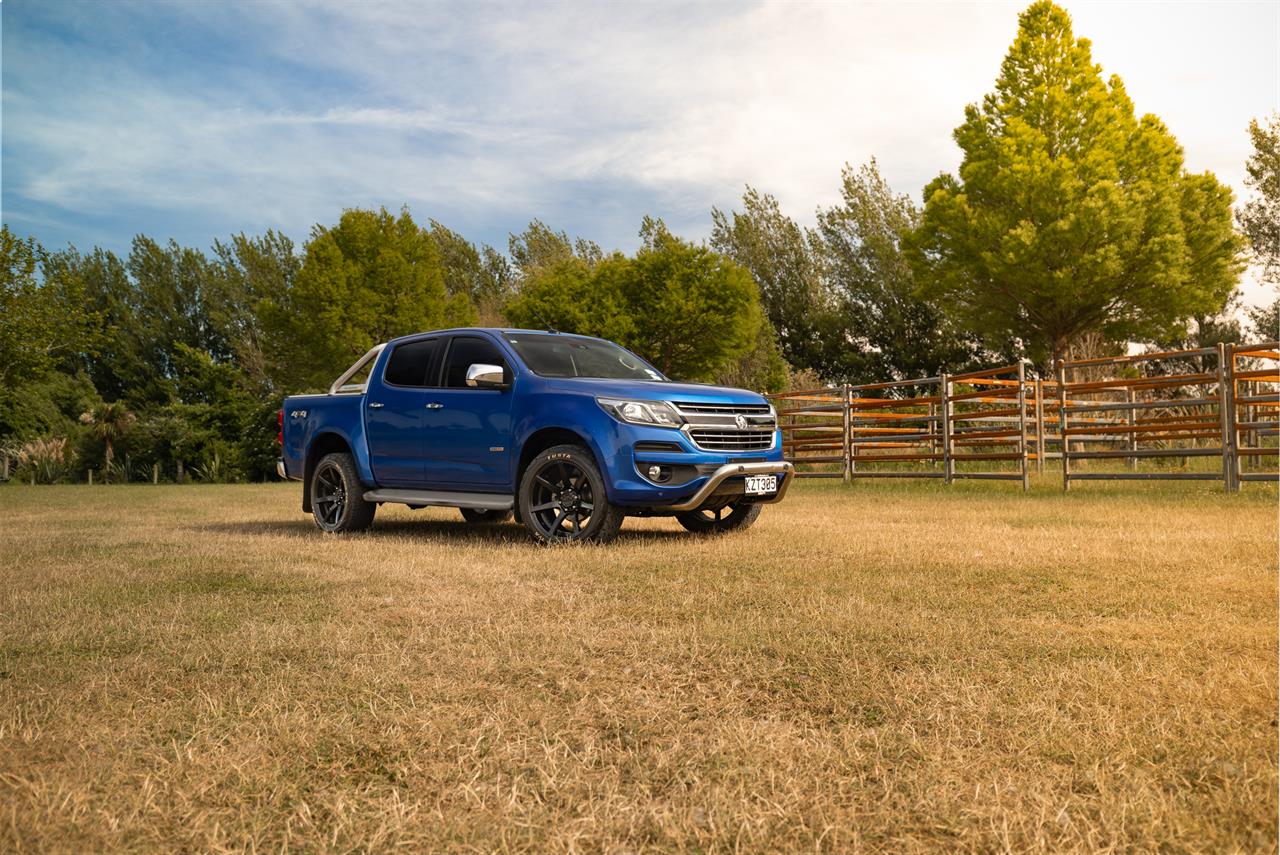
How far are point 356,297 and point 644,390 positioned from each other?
3213cm

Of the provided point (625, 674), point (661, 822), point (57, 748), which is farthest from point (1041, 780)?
point (57, 748)

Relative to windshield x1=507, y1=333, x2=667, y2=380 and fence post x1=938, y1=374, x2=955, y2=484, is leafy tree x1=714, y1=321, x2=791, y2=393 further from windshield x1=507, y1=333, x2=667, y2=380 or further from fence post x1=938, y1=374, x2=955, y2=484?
windshield x1=507, y1=333, x2=667, y2=380

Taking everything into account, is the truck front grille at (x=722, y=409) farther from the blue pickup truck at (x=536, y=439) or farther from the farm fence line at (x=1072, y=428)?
the farm fence line at (x=1072, y=428)

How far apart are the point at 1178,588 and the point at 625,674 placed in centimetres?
380

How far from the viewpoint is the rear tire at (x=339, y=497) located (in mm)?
11055

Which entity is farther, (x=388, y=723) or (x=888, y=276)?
Result: (x=888, y=276)

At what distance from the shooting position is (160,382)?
53.5 metres

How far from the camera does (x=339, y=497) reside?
1133cm

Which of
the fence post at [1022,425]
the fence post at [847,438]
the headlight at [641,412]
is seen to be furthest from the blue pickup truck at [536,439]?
the fence post at [847,438]

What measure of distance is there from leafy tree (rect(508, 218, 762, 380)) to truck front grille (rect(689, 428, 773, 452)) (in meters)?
26.1

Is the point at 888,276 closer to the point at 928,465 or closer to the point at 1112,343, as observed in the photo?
the point at 1112,343

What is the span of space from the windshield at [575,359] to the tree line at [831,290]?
21078 mm

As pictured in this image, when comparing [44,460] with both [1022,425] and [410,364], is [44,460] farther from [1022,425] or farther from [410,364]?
[1022,425]

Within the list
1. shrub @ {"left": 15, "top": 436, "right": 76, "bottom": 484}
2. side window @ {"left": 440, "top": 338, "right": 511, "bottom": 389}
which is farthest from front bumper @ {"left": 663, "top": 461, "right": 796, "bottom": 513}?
shrub @ {"left": 15, "top": 436, "right": 76, "bottom": 484}
